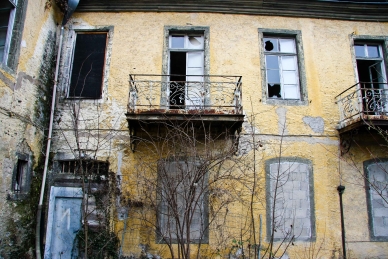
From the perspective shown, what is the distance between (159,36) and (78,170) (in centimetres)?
374

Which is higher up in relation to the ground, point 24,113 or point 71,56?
point 71,56

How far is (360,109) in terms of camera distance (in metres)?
6.82

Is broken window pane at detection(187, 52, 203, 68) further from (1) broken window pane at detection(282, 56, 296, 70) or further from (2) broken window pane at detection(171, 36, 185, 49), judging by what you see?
(1) broken window pane at detection(282, 56, 296, 70)

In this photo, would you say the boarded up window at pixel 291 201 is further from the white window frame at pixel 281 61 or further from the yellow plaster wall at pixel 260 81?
the white window frame at pixel 281 61

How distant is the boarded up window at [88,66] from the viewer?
7421 millimetres

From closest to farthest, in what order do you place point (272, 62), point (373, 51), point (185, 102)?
point (185, 102) < point (272, 62) < point (373, 51)

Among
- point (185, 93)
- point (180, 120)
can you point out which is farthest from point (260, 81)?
point (180, 120)

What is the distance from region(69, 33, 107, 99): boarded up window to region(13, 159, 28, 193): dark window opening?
196 centimetres

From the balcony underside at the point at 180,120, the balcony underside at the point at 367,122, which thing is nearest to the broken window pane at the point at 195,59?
the balcony underside at the point at 180,120

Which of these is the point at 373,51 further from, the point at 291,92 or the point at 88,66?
the point at 88,66

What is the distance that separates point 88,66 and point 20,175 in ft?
9.74

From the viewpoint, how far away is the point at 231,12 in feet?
26.2

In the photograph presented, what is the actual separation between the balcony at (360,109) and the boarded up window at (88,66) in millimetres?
5696

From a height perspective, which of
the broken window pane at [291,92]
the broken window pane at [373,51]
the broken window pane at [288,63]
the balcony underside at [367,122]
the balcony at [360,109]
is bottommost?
the balcony underside at [367,122]
